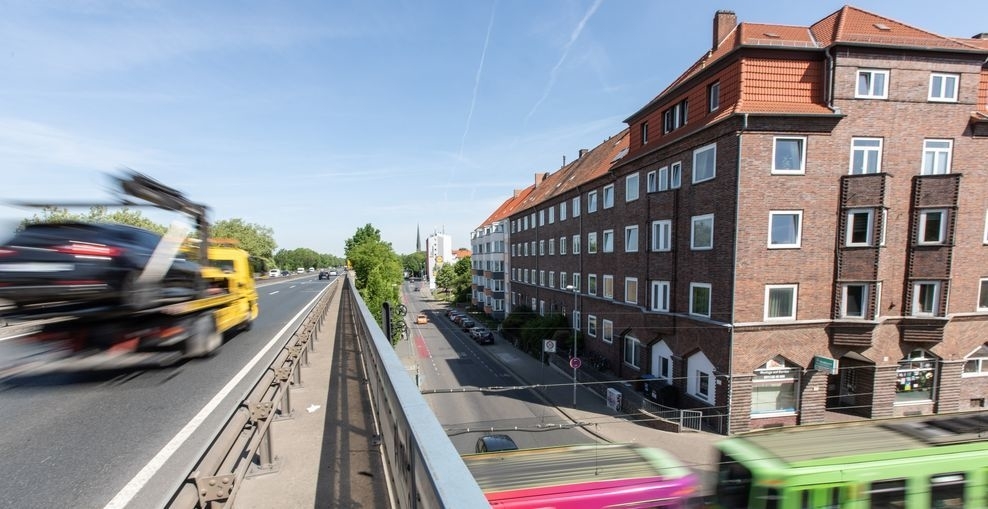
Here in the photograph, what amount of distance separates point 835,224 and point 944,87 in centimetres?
690

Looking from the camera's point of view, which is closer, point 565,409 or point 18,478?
point 18,478

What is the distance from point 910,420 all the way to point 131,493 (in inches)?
489

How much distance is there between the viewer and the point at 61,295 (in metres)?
4.35

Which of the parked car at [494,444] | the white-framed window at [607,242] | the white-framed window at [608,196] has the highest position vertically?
the white-framed window at [608,196]

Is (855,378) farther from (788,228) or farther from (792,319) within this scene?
(788,228)

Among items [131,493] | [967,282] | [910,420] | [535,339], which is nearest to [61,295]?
[131,493]

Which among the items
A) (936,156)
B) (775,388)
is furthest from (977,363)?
(775,388)

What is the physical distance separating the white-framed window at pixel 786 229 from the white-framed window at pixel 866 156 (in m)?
2.86

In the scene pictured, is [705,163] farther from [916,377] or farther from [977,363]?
[977,363]

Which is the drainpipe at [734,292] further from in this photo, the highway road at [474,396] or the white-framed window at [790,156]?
the highway road at [474,396]

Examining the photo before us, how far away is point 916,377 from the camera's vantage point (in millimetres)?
16359

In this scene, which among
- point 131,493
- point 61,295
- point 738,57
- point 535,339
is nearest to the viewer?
point 131,493

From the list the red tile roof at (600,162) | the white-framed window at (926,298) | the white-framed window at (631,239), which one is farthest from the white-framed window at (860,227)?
the red tile roof at (600,162)

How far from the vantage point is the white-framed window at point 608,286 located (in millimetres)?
23564
